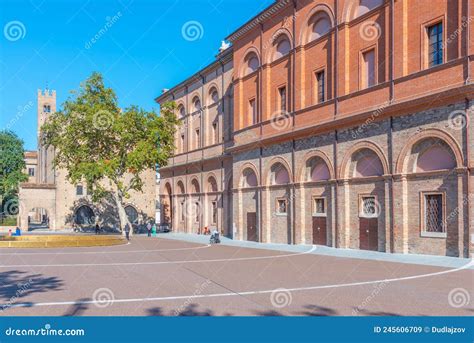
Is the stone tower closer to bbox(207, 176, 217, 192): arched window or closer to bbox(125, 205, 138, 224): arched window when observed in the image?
bbox(125, 205, 138, 224): arched window

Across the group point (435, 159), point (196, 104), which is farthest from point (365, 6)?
point (196, 104)

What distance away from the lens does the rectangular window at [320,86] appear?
1042 inches

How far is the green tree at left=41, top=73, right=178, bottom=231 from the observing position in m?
36.6

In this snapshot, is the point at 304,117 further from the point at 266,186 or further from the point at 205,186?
the point at 205,186

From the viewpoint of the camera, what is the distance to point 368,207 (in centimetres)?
2288

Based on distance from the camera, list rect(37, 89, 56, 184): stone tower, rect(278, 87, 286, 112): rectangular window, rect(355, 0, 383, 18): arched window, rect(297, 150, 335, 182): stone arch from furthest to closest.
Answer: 1. rect(37, 89, 56, 184): stone tower
2. rect(278, 87, 286, 112): rectangular window
3. rect(297, 150, 335, 182): stone arch
4. rect(355, 0, 383, 18): arched window

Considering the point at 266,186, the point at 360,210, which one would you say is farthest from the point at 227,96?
the point at 360,210

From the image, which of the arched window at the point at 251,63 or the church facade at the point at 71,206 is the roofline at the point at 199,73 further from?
the church facade at the point at 71,206

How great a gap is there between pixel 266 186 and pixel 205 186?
12.9 metres

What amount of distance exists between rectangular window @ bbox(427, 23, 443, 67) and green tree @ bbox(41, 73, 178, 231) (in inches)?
915

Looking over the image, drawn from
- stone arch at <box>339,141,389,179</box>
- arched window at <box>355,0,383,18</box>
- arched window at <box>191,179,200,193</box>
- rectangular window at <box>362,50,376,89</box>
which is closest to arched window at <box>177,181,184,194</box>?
arched window at <box>191,179,200,193</box>

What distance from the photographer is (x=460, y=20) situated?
18609 millimetres

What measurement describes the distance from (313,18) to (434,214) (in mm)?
13600

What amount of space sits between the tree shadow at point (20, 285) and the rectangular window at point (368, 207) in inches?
592
